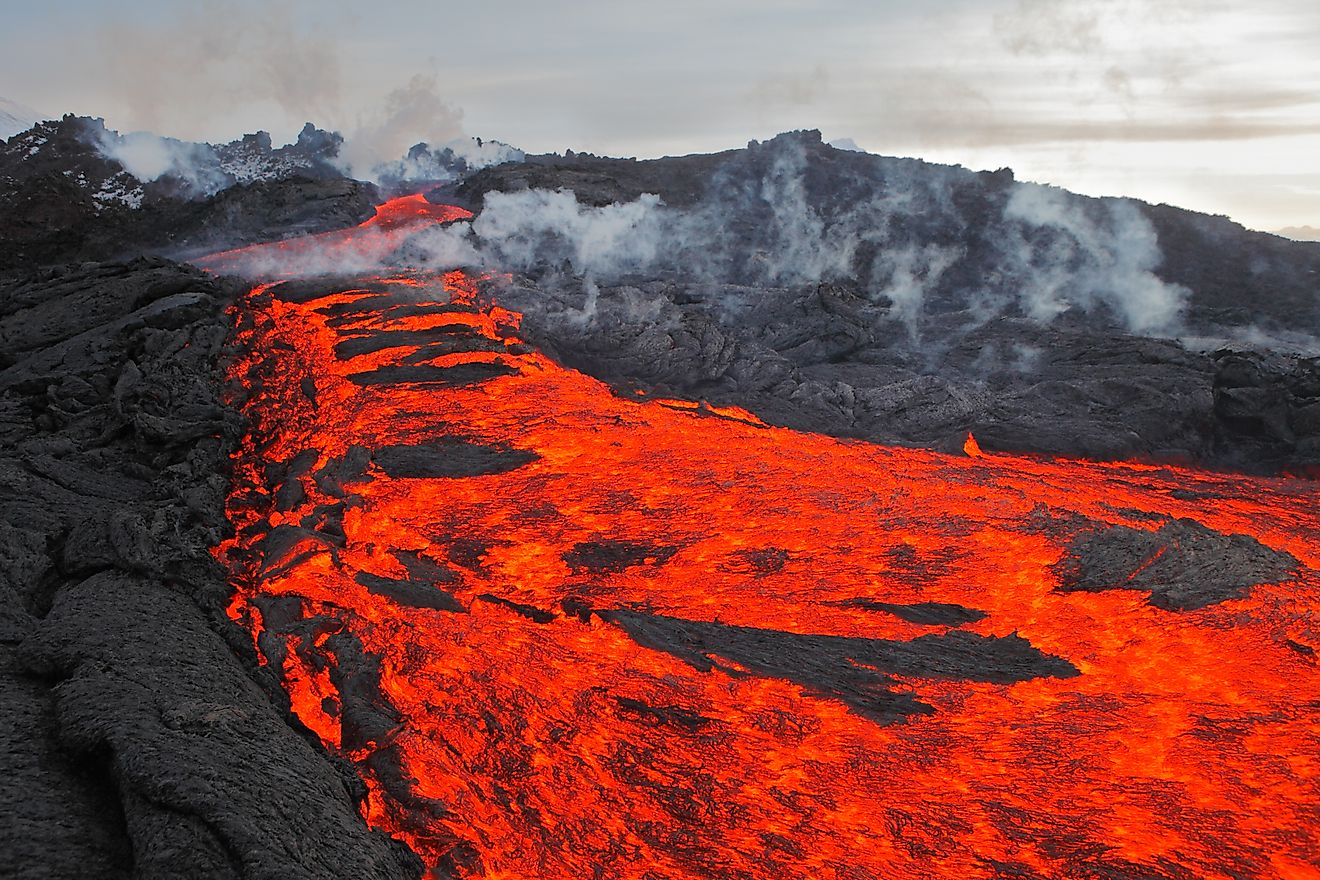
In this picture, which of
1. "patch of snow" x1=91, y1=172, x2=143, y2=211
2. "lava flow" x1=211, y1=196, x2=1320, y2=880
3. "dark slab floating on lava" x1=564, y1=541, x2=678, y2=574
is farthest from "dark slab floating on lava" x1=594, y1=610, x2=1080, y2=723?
"patch of snow" x1=91, y1=172, x2=143, y2=211

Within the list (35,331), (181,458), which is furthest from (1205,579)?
(35,331)

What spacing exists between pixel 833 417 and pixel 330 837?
13.1 metres

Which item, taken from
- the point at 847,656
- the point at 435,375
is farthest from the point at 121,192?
the point at 847,656

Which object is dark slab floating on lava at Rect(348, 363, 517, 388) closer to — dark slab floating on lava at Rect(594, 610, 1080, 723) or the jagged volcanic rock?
dark slab floating on lava at Rect(594, 610, 1080, 723)

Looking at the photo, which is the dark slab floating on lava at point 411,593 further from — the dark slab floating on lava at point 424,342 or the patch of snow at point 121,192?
the patch of snow at point 121,192

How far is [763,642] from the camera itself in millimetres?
9695

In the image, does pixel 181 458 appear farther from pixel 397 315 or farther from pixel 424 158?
pixel 424 158

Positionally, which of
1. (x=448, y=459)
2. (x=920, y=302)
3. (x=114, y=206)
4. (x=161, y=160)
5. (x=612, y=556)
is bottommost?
(x=612, y=556)

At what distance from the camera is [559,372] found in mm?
17484

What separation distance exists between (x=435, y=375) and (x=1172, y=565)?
40.3 ft

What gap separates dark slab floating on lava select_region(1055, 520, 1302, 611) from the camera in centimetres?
1067

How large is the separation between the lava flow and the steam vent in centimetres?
5

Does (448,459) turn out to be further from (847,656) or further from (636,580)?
(847,656)

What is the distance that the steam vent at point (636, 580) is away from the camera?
6949 millimetres
